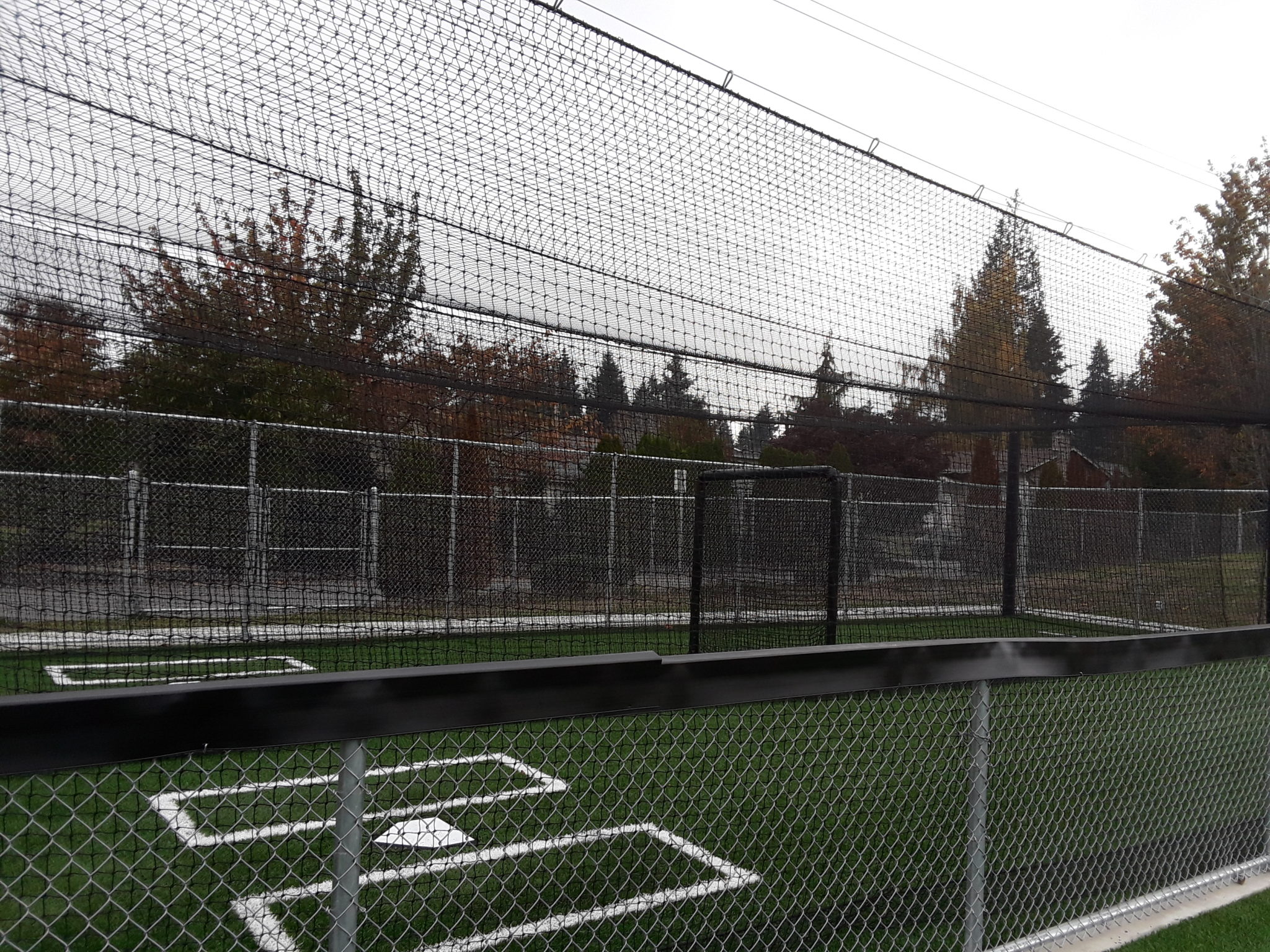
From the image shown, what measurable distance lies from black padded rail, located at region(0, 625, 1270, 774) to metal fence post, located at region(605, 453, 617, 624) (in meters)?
6.71

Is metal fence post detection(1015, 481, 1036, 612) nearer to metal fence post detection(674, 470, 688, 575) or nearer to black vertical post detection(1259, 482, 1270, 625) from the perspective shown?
black vertical post detection(1259, 482, 1270, 625)

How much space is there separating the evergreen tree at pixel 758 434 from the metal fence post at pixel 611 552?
3.81m

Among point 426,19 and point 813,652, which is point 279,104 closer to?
point 426,19

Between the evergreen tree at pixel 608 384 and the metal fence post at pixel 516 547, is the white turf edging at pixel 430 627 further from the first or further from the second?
the evergreen tree at pixel 608 384

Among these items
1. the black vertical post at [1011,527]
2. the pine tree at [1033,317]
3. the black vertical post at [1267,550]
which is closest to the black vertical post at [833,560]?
the pine tree at [1033,317]

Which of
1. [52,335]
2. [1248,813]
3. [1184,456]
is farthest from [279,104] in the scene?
[1184,456]

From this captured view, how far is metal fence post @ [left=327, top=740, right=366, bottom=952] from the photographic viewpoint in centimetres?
157

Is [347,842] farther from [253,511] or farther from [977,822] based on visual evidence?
[253,511]

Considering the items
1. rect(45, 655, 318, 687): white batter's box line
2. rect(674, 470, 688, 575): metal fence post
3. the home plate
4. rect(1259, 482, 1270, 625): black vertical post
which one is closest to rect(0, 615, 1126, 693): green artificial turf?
rect(45, 655, 318, 687): white batter's box line

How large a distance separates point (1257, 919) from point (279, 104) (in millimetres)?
4173

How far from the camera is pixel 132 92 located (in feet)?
9.66

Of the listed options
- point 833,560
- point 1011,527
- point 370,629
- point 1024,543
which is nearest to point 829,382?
point 833,560

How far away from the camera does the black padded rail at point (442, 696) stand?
4.20 feet

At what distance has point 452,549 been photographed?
769cm
